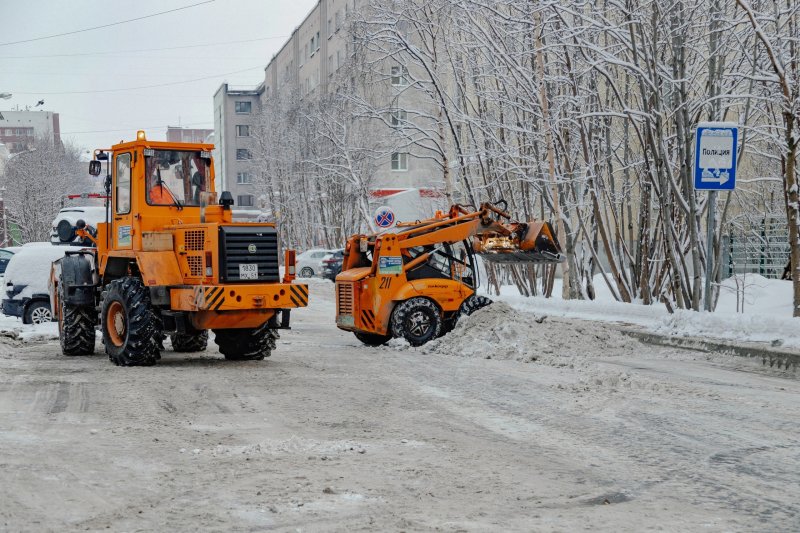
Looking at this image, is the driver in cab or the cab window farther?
the cab window

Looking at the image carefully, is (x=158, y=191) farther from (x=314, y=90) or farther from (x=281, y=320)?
(x=314, y=90)

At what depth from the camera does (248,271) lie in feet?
44.8

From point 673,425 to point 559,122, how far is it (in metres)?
14.3

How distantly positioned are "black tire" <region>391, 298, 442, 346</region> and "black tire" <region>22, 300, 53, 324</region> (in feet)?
31.2

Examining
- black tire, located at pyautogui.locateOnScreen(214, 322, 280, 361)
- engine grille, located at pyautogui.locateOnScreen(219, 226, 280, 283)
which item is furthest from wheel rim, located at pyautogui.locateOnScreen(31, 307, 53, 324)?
engine grille, located at pyautogui.locateOnScreen(219, 226, 280, 283)

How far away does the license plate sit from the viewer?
1360 centimetres

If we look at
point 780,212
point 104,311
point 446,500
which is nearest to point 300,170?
point 780,212

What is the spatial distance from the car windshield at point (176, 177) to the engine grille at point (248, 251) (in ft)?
3.43

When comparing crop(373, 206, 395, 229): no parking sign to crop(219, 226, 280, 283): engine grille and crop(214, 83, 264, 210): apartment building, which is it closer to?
crop(219, 226, 280, 283): engine grille

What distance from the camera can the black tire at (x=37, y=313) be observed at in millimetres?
22250

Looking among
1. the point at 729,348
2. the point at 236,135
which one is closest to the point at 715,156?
the point at 729,348

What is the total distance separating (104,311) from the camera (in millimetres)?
14266

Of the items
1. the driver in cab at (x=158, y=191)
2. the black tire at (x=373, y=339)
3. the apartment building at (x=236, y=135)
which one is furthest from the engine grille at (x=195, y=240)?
the apartment building at (x=236, y=135)

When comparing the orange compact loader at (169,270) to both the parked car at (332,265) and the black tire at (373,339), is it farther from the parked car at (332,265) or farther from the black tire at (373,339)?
the parked car at (332,265)
